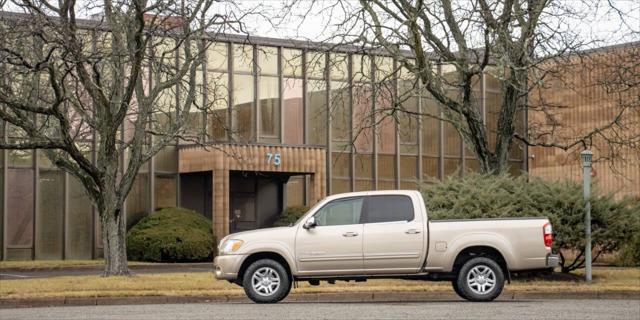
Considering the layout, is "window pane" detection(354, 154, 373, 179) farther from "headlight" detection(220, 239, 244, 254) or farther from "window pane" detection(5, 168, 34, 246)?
"headlight" detection(220, 239, 244, 254)

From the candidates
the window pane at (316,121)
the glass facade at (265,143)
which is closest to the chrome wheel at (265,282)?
the glass facade at (265,143)

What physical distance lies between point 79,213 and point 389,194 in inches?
921

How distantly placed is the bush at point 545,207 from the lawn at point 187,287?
1.01 m

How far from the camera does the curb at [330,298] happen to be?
19.6 meters

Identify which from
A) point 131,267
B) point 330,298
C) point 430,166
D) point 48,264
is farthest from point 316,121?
point 330,298

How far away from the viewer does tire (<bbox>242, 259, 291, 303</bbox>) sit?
18672mm

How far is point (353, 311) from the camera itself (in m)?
16.2

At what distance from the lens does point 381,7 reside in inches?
1056

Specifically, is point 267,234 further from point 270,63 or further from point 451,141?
point 451,141

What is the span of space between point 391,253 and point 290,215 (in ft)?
78.9

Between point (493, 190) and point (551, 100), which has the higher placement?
point (551, 100)

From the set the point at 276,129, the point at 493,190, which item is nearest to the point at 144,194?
the point at 276,129

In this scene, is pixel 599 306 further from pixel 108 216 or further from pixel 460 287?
pixel 108 216

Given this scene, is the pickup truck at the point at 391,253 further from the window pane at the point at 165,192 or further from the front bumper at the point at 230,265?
the window pane at the point at 165,192
